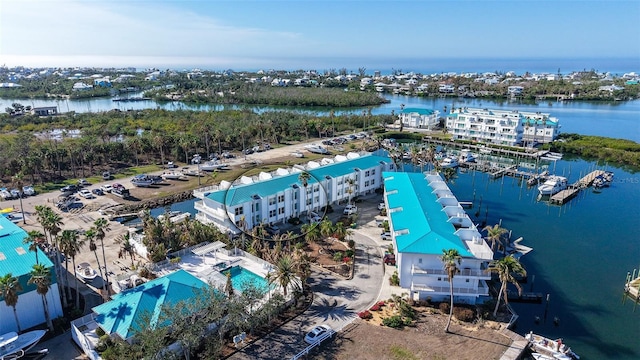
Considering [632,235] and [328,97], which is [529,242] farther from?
[328,97]

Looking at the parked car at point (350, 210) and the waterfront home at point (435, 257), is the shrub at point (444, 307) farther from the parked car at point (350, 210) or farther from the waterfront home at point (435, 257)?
the parked car at point (350, 210)

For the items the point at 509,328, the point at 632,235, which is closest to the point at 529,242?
the point at 632,235

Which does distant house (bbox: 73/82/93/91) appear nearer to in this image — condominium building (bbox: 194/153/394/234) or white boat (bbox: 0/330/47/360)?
condominium building (bbox: 194/153/394/234)

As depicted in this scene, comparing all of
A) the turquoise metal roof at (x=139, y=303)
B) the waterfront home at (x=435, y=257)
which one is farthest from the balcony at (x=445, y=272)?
the turquoise metal roof at (x=139, y=303)

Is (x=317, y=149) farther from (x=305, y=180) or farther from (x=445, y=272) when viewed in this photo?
(x=445, y=272)

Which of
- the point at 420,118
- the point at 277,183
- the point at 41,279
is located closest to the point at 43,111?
the point at 277,183

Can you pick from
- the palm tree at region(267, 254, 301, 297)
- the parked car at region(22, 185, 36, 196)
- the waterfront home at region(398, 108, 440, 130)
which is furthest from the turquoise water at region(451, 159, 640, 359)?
the parked car at region(22, 185, 36, 196)

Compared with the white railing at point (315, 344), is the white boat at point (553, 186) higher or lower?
higher
